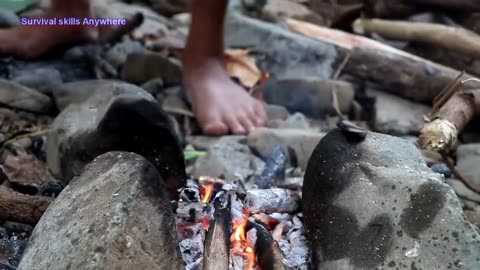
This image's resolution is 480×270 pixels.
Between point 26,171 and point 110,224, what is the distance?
2.53 ft

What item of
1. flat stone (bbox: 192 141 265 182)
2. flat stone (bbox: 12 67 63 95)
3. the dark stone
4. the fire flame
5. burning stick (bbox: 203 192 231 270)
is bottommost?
flat stone (bbox: 12 67 63 95)

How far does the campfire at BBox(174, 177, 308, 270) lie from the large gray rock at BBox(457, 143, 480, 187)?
70 centimetres

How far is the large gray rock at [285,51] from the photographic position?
2.73 metres

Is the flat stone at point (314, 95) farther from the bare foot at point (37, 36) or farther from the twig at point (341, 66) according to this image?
the bare foot at point (37, 36)

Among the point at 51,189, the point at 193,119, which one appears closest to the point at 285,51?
the point at 193,119

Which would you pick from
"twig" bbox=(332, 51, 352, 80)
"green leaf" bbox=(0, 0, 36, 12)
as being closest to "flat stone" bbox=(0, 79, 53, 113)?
"green leaf" bbox=(0, 0, 36, 12)

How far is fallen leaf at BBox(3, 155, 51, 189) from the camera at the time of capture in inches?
69.3

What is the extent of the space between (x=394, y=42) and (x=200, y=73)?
1.06m

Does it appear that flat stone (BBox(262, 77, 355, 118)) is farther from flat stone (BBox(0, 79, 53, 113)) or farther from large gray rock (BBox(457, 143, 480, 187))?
flat stone (BBox(0, 79, 53, 113))

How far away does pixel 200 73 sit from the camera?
2.37 meters

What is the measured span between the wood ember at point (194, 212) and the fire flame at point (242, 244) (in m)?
0.07

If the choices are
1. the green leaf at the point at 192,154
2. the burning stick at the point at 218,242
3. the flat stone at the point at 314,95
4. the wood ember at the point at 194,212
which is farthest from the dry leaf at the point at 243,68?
the burning stick at the point at 218,242

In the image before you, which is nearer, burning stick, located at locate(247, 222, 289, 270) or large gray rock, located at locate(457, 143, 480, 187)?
burning stick, located at locate(247, 222, 289, 270)

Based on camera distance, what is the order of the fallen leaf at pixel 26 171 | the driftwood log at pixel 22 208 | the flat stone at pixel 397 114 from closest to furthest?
the driftwood log at pixel 22 208 < the fallen leaf at pixel 26 171 < the flat stone at pixel 397 114
